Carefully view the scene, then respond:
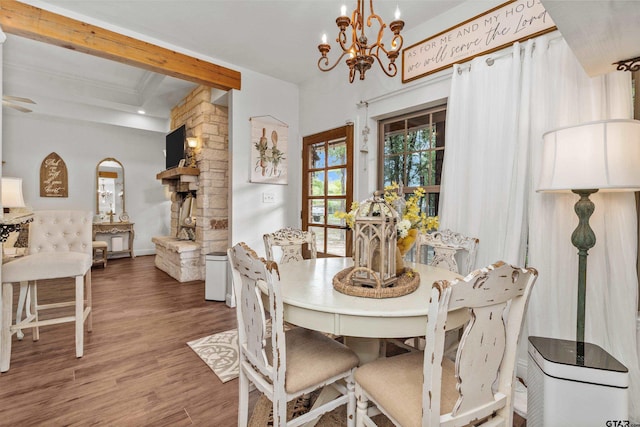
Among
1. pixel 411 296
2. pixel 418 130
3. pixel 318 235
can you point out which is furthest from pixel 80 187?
pixel 411 296

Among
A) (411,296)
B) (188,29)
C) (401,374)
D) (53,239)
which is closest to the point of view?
(401,374)

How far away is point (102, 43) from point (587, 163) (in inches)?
146

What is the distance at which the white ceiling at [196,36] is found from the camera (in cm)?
242

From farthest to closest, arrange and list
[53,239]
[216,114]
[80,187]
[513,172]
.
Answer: [80,187], [216,114], [53,239], [513,172]

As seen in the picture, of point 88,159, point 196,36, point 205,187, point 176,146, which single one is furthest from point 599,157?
point 88,159

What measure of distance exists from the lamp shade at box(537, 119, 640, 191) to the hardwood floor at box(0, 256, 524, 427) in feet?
4.39

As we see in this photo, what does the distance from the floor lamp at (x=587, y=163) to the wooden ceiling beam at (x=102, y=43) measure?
3.23 metres

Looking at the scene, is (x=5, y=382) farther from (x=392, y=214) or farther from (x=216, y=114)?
(x=216, y=114)

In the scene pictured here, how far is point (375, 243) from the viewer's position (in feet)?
4.62

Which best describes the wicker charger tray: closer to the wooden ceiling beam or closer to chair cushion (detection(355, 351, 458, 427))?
chair cushion (detection(355, 351, 458, 427))

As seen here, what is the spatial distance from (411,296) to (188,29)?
120 inches

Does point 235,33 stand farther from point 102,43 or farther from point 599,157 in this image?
point 599,157

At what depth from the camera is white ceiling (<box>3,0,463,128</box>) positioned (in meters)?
2.42

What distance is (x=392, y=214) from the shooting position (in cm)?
140
